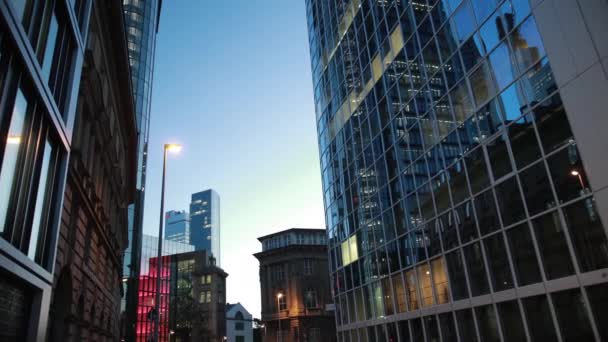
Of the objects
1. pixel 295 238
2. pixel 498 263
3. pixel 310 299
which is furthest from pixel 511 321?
pixel 295 238

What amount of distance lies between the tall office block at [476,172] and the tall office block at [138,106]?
2700 cm

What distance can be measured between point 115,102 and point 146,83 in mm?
31971

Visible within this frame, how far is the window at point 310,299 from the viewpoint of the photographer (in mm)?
78062

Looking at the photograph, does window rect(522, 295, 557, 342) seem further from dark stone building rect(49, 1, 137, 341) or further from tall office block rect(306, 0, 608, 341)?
dark stone building rect(49, 1, 137, 341)

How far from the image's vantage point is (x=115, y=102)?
→ 2694cm

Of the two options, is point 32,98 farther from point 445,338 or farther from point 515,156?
point 445,338

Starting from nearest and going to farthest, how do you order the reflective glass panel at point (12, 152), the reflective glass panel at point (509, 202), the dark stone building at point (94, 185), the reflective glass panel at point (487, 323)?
the reflective glass panel at point (12, 152)
the dark stone building at point (94, 185)
the reflective glass panel at point (509, 202)
the reflective glass panel at point (487, 323)

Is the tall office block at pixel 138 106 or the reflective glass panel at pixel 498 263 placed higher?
the tall office block at pixel 138 106

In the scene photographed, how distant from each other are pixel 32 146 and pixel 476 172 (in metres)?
17.1

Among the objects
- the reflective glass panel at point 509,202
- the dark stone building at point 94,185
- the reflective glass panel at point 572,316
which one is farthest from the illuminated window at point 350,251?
the reflective glass panel at point 572,316

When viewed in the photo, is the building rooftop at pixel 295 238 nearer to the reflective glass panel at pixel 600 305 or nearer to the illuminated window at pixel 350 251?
the illuminated window at pixel 350 251

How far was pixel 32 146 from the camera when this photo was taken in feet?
34.1

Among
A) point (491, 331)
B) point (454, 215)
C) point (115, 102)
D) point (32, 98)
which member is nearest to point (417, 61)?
point (454, 215)

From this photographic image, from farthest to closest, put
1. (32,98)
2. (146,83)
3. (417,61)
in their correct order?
(146,83), (417,61), (32,98)
